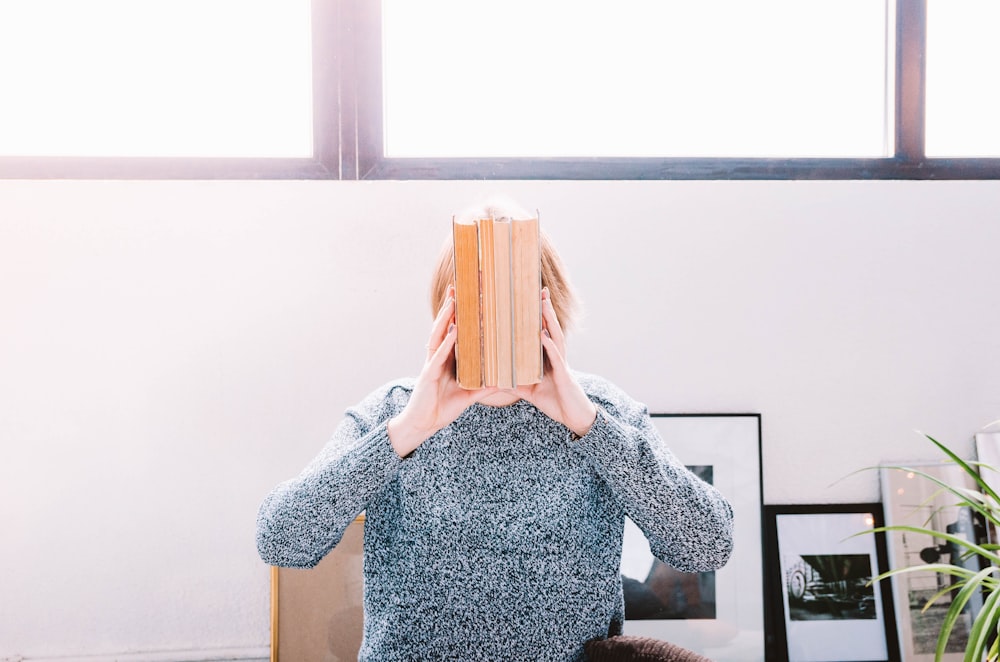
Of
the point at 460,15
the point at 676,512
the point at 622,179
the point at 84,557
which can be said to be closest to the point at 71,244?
the point at 84,557

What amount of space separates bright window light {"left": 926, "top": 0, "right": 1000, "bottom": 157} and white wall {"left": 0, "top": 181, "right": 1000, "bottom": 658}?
1.06 feet

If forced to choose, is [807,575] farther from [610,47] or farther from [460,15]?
[460,15]

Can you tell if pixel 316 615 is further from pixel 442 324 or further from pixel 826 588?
pixel 826 588

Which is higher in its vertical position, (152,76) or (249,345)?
(152,76)

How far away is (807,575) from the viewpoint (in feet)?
5.12

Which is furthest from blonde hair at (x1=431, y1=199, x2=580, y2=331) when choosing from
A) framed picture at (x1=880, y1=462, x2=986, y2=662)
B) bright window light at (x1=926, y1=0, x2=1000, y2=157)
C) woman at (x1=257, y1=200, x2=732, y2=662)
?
bright window light at (x1=926, y1=0, x2=1000, y2=157)

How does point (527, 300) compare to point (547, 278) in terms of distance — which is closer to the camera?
point (527, 300)

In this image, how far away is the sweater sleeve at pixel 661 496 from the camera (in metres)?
0.90

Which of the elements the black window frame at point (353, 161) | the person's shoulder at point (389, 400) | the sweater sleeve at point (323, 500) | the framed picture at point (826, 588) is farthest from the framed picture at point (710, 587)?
the sweater sleeve at point (323, 500)

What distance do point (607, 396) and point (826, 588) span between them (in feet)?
2.79

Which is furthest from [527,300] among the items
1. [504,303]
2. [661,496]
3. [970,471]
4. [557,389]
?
[970,471]

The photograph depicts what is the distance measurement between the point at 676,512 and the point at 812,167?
1.02 meters

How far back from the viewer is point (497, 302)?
80 cm

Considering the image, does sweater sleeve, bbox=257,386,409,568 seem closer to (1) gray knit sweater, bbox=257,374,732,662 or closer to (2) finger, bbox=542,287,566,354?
(1) gray knit sweater, bbox=257,374,732,662
